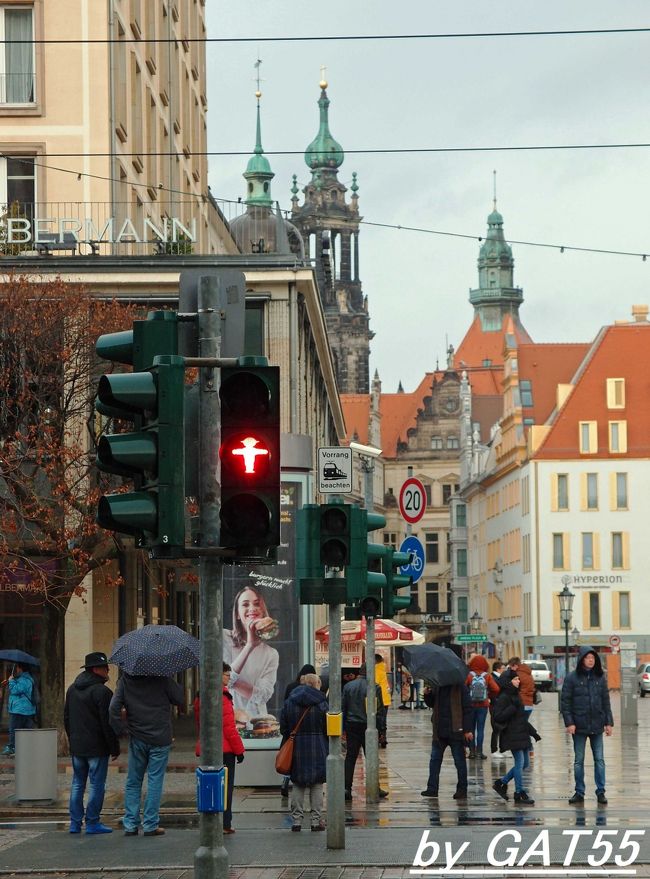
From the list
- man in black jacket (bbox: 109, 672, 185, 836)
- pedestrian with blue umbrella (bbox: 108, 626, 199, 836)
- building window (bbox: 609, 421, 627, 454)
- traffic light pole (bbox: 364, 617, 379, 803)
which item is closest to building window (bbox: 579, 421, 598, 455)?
building window (bbox: 609, 421, 627, 454)

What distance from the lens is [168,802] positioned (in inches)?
814

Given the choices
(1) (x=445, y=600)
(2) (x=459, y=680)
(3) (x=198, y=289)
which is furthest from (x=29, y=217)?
(1) (x=445, y=600)

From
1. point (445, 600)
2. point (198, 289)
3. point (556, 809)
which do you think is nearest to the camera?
point (198, 289)

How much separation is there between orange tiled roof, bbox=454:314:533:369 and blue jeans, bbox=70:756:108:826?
485 feet

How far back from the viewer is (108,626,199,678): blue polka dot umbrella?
56.0ft

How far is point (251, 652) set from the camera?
25.5 m

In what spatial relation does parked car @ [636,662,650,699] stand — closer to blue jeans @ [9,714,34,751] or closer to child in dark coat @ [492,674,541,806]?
blue jeans @ [9,714,34,751]

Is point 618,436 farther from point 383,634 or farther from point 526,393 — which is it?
point 383,634

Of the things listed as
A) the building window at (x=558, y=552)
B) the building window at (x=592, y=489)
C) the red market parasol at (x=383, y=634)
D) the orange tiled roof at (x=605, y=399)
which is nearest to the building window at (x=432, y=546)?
the building window at (x=558, y=552)

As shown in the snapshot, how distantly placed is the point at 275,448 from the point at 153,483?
63 cm

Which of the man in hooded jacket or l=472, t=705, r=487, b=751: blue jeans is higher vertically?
the man in hooded jacket

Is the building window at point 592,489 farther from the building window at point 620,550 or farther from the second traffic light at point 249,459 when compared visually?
the second traffic light at point 249,459

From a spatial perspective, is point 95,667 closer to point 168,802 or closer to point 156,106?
point 168,802

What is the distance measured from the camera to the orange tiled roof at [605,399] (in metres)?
98.2
